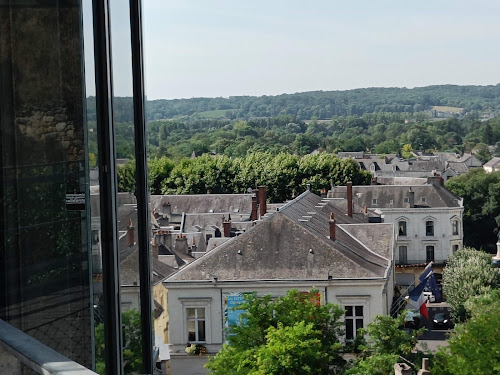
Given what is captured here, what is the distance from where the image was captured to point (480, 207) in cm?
1948

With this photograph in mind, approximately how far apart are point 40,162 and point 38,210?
0.23 ft

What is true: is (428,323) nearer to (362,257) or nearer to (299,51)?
(362,257)

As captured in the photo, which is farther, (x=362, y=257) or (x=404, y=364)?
(x=362, y=257)

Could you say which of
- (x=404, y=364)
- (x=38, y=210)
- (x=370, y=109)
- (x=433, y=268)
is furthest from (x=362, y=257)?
(x=370, y=109)

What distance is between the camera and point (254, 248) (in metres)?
10.2

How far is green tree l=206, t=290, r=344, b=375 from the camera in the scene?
5773 millimetres

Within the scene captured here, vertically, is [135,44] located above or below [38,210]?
above

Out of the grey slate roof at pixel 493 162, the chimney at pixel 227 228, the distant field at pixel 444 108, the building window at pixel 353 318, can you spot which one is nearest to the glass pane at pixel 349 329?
the building window at pixel 353 318

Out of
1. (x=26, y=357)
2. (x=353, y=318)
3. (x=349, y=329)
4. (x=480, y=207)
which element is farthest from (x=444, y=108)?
(x=26, y=357)

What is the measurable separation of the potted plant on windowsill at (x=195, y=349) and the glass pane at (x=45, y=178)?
8.07 meters

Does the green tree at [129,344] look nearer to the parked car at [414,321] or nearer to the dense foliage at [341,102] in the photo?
the parked car at [414,321]

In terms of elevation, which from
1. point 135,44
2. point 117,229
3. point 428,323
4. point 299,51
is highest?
point 299,51

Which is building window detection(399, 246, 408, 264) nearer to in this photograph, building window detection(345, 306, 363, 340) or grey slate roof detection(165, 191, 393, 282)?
grey slate roof detection(165, 191, 393, 282)

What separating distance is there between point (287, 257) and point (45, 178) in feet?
29.3
